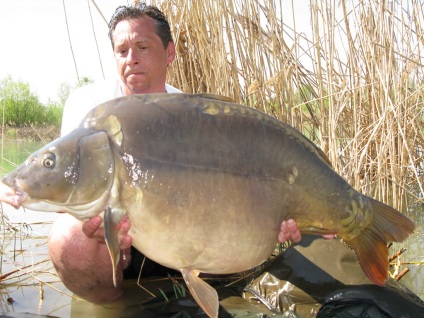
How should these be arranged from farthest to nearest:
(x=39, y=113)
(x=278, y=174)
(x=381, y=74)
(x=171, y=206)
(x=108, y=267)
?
(x=39, y=113), (x=381, y=74), (x=108, y=267), (x=278, y=174), (x=171, y=206)

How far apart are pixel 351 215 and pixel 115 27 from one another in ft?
5.28

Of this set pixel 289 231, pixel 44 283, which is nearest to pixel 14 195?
pixel 289 231

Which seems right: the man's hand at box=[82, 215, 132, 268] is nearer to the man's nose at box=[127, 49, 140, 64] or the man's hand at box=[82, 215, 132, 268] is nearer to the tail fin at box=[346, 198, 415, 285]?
the tail fin at box=[346, 198, 415, 285]

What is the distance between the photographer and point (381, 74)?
2.87 m

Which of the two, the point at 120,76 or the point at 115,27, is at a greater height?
the point at 115,27

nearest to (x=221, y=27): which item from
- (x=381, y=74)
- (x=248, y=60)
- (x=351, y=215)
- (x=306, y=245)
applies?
(x=248, y=60)

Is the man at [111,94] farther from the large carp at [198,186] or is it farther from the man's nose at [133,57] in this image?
the large carp at [198,186]

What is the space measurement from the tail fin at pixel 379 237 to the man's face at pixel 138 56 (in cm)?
133

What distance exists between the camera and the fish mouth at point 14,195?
149 cm

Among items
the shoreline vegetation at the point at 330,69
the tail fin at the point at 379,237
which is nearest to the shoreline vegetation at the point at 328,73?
the shoreline vegetation at the point at 330,69

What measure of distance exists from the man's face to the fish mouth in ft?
3.81

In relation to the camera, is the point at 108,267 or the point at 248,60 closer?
the point at 108,267

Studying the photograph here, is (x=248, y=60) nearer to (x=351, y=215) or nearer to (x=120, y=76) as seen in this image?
(x=120, y=76)

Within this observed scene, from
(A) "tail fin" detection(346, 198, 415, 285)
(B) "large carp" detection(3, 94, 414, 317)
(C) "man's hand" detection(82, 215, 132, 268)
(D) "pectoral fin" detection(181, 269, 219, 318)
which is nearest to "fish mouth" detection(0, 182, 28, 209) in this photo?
(B) "large carp" detection(3, 94, 414, 317)
